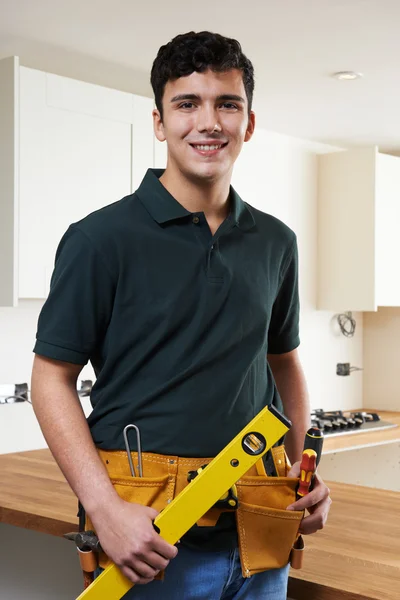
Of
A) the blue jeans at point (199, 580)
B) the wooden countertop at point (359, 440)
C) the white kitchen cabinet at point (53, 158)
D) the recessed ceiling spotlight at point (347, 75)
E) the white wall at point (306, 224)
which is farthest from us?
the white wall at point (306, 224)

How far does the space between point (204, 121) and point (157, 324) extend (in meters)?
0.32

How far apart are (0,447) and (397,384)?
8.60ft

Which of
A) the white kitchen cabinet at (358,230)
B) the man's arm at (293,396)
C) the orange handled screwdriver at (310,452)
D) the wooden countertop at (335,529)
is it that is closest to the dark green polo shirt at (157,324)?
the orange handled screwdriver at (310,452)

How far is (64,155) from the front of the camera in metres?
3.14

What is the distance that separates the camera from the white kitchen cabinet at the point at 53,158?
118 inches

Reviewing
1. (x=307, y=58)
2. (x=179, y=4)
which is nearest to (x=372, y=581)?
(x=179, y=4)

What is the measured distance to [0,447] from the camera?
340 cm

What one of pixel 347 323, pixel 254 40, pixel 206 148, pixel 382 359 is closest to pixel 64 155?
pixel 254 40

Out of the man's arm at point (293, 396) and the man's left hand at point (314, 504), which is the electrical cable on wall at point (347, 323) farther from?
the man's left hand at point (314, 504)

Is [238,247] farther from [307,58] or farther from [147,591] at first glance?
[307,58]

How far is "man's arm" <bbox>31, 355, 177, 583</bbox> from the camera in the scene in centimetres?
122

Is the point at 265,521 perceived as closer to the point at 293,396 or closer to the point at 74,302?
the point at 293,396

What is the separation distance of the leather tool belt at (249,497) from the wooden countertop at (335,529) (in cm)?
14

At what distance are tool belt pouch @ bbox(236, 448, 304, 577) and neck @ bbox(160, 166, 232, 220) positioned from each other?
430 mm
